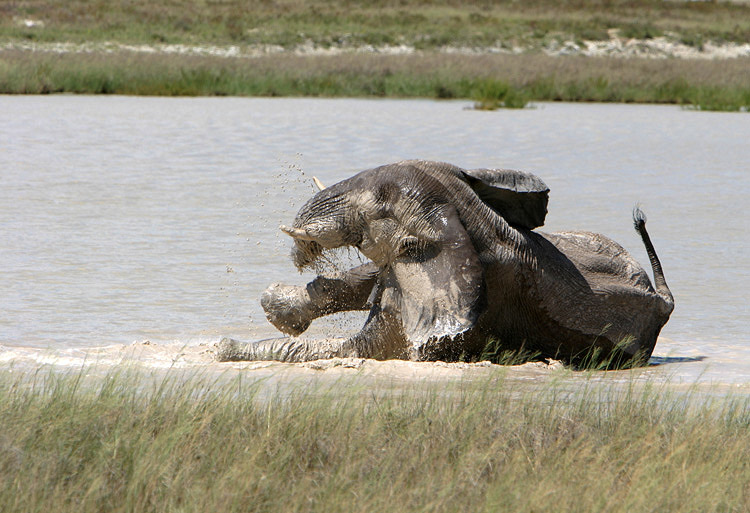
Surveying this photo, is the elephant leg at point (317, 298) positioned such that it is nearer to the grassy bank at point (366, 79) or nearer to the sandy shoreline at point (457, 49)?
the grassy bank at point (366, 79)

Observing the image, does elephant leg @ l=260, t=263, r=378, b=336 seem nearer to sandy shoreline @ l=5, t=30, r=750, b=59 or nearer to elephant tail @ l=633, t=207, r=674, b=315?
elephant tail @ l=633, t=207, r=674, b=315

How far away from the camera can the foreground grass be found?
3.75 meters

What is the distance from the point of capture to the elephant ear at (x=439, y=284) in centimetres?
560

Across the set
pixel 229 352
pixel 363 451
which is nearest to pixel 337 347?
pixel 229 352

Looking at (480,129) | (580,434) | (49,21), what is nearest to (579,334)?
(580,434)

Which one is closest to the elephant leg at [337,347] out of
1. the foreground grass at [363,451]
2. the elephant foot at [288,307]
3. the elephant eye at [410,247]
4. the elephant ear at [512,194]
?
the elephant foot at [288,307]

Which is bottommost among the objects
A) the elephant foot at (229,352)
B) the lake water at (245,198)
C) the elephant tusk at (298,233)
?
the lake water at (245,198)

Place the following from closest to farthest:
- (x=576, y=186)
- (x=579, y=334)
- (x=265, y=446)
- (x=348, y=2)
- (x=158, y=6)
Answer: (x=265, y=446), (x=579, y=334), (x=576, y=186), (x=158, y=6), (x=348, y=2)

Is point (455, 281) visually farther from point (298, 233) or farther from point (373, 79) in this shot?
point (373, 79)

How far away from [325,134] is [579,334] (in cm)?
1419

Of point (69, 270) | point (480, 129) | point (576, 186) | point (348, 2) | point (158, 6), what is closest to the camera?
point (69, 270)

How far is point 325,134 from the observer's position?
20.0 meters

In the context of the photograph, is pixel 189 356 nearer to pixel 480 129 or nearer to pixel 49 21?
pixel 480 129

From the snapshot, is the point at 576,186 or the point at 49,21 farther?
the point at 49,21
